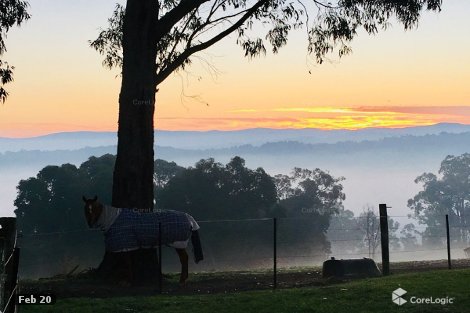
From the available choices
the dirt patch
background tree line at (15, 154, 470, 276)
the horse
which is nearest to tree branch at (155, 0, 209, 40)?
the horse

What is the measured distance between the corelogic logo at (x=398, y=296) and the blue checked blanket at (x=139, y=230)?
17.8ft

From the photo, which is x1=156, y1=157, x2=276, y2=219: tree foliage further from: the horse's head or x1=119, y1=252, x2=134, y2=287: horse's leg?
the horse's head

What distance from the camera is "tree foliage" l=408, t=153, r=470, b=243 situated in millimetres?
141125

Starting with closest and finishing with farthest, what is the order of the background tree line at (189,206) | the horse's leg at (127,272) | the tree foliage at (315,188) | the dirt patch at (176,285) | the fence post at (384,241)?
the dirt patch at (176,285) → the horse's leg at (127,272) → the fence post at (384,241) → the background tree line at (189,206) → the tree foliage at (315,188)

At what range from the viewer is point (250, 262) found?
2785 inches

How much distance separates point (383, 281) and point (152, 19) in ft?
29.3

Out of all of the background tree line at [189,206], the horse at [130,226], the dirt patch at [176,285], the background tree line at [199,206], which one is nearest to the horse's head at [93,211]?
the horse at [130,226]

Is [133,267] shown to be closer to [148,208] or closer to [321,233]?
[148,208]

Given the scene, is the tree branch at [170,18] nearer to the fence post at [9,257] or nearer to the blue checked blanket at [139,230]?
the blue checked blanket at [139,230]

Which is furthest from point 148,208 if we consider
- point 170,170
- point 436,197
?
point 436,197

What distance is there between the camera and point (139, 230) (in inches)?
634

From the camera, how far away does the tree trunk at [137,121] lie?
17766mm

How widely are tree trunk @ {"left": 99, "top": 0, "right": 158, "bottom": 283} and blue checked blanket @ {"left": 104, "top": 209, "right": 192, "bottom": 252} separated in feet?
4.37

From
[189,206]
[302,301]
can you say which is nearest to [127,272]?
[302,301]
